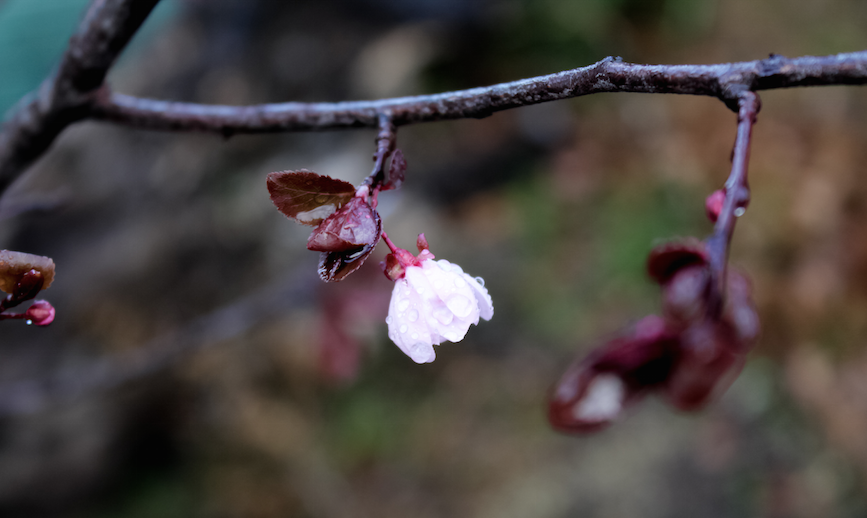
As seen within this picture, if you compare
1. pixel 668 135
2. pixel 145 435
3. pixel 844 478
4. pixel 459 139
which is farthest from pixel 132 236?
pixel 844 478

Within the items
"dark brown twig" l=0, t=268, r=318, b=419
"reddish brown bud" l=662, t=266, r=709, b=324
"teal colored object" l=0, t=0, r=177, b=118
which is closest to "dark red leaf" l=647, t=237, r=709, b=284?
"reddish brown bud" l=662, t=266, r=709, b=324

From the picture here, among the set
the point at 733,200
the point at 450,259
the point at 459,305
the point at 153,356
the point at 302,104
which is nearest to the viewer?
the point at 733,200

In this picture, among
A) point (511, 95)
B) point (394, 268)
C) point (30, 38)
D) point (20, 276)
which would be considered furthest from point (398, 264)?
point (30, 38)

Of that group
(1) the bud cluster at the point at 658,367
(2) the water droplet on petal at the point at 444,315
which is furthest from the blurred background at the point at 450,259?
(2) the water droplet on petal at the point at 444,315

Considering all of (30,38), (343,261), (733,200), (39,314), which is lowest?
(39,314)

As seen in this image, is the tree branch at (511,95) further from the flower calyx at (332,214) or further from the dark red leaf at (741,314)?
the dark red leaf at (741,314)

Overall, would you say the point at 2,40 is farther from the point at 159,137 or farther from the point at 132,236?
the point at 132,236

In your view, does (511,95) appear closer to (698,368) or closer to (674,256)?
(674,256)
